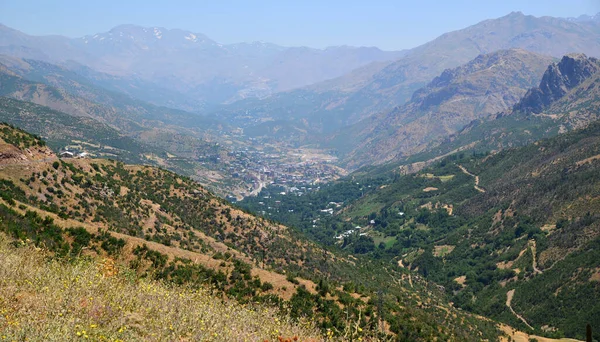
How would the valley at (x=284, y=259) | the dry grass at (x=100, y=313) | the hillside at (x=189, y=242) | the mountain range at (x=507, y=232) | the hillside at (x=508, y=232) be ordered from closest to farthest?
the dry grass at (x=100, y=313)
the valley at (x=284, y=259)
the hillside at (x=189, y=242)
the hillside at (x=508, y=232)
the mountain range at (x=507, y=232)

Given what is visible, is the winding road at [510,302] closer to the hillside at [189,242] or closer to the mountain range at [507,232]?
the mountain range at [507,232]

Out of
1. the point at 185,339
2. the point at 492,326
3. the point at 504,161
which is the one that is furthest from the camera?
→ the point at 504,161

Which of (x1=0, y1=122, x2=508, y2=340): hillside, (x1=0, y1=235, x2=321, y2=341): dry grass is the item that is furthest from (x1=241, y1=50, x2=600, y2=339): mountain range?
(x1=0, y1=235, x2=321, y2=341): dry grass

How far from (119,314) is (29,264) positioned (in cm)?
537

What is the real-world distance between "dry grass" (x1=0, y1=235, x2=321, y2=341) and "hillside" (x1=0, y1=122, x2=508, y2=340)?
447cm

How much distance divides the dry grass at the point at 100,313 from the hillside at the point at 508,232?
62.9m

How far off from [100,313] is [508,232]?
399ft

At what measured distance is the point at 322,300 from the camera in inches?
1179

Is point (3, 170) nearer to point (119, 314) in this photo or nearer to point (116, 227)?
point (116, 227)

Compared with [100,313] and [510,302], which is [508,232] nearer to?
[510,302]

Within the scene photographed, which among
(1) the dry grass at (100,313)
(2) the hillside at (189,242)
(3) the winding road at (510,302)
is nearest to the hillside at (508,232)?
(3) the winding road at (510,302)

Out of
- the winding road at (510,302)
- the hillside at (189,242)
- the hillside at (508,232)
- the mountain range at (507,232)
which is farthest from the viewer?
the mountain range at (507,232)

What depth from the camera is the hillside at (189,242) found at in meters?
28.4

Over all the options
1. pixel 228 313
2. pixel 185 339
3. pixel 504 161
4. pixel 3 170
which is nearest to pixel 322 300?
pixel 228 313
